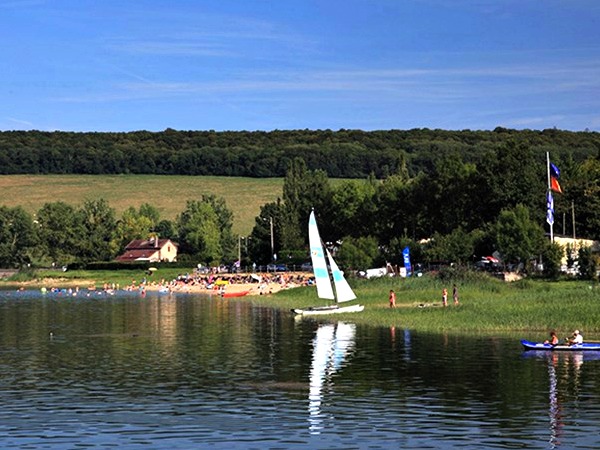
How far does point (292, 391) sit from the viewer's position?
49719 mm

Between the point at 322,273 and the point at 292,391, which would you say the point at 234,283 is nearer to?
the point at 322,273

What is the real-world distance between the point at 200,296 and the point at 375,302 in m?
51.7

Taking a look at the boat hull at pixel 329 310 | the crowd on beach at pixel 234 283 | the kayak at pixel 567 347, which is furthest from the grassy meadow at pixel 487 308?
the crowd on beach at pixel 234 283

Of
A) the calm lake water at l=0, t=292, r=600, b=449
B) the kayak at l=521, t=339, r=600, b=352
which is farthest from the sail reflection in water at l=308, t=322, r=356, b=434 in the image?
the kayak at l=521, t=339, r=600, b=352

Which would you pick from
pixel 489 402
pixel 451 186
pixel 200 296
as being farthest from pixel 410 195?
pixel 489 402

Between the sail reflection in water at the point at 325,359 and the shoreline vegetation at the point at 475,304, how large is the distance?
4.36 m

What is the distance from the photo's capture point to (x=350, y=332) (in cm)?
7838

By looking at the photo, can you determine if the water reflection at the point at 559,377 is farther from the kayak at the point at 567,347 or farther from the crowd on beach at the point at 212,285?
the crowd on beach at the point at 212,285

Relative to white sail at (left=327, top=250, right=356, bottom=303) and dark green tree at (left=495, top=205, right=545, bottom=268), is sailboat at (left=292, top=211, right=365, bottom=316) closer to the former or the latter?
white sail at (left=327, top=250, right=356, bottom=303)

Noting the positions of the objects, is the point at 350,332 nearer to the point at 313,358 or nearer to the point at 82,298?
the point at 313,358

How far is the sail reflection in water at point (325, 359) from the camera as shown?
43.9 meters

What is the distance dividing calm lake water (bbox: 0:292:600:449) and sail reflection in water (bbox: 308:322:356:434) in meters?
0.11

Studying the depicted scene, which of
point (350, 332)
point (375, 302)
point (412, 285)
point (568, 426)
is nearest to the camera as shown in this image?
point (568, 426)

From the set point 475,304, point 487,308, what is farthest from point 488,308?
point 475,304
